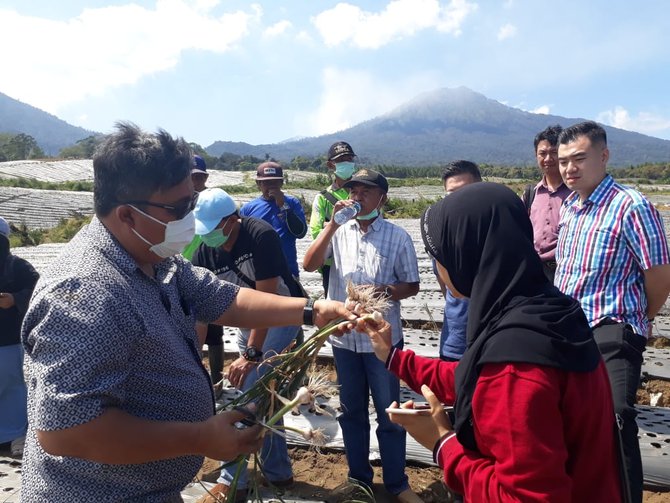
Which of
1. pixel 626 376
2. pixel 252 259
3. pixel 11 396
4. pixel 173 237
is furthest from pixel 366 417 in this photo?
pixel 11 396

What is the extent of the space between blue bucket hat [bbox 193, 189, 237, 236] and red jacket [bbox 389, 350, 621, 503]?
193 cm

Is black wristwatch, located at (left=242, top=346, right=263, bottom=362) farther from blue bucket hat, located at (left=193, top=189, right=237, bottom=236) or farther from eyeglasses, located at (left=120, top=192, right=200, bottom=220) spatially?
eyeglasses, located at (left=120, top=192, right=200, bottom=220)

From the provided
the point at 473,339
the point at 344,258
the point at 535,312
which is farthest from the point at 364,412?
the point at 535,312

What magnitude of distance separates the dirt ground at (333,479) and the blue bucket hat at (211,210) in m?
1.40

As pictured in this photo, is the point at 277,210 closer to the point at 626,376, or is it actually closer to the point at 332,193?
the point at 332,193

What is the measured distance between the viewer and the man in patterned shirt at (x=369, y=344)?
2.96 metres

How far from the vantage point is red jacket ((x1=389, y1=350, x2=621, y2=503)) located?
47.0 inches

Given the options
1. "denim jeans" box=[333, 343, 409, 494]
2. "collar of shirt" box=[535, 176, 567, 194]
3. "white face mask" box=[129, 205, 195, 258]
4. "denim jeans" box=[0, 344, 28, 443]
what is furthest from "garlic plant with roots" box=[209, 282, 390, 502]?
"denim jeans" box=[0, 344, 28, 443]

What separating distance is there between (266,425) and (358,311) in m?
0.64

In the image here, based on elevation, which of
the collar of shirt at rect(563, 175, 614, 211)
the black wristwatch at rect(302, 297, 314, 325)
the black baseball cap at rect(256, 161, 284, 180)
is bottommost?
the black wristwatch at rect(302, 297, 314, 325)

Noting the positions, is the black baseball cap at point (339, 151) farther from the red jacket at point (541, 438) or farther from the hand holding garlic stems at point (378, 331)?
the red jacket at point (541, 438)

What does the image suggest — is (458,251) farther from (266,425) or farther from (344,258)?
(344,258)

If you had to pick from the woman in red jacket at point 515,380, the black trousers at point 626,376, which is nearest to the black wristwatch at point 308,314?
the woman in red jacket at point 515,380

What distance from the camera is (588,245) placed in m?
2.63
